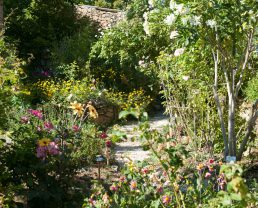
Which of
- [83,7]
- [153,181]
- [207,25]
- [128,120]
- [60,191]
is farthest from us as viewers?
[83,7]

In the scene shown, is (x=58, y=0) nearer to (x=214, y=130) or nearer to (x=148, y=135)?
(x=214, y=130)

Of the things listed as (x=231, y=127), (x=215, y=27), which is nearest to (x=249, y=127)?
(x=231, y=127)

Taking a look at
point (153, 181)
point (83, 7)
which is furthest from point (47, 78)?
point (153, 181)

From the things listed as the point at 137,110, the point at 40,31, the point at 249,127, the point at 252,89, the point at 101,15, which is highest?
the point at 101,15

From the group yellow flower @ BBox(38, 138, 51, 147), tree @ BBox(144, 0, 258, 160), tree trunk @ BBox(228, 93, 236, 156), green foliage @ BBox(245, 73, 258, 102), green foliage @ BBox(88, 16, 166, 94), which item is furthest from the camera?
green foliage @ BBox(88, 16, 166, 94)

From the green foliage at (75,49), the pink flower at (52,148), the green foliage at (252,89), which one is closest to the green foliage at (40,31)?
the green foliage at (75,49)

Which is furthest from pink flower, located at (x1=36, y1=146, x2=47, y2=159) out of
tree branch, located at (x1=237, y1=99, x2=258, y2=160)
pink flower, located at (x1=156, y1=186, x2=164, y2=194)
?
tree branch, located at (x1=237, y1=99, x2=258, y2=160)

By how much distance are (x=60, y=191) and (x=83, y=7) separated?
11.0m

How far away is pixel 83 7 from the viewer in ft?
46.2

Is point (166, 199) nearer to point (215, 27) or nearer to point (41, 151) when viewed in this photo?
point (41, 151)

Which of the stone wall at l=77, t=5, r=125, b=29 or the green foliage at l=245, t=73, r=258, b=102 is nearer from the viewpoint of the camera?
the green foliage at l=245, t=73, r=258, b=102

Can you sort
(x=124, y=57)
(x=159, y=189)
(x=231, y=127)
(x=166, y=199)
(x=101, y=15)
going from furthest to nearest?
(x=101, y=15), (x=124, y=57), (x=231, y=127), (x=159, y=189), (x=166, y=199)

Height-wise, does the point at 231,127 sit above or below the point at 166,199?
above

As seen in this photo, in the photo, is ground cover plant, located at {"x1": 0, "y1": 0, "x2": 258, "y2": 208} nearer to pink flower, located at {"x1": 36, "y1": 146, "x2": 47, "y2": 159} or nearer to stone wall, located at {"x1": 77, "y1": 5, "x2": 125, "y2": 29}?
pink flower, located at {"x1": 36, "y1": 146, "x2": 47, "y2": 159}
